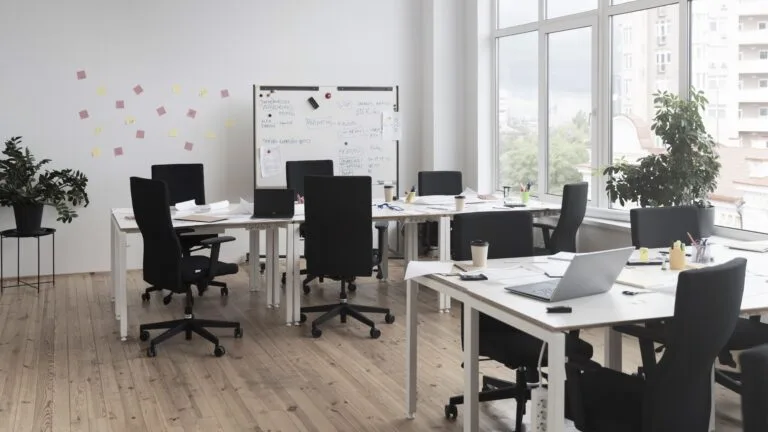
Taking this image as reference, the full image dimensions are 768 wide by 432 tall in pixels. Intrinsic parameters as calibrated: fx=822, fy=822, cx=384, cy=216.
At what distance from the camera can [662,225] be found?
4.51 m

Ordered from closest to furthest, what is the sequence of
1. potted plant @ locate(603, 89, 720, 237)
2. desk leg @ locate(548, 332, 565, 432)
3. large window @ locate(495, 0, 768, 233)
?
desk leg @ locate(548, 332, 565, 432) → potted plant @ locate(603, 89, 720, 237) → large window @ locate(495, 0, 768, 233)

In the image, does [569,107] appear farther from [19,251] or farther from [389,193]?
[19,251]

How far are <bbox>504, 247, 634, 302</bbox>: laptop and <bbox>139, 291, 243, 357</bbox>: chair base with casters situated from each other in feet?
8.08

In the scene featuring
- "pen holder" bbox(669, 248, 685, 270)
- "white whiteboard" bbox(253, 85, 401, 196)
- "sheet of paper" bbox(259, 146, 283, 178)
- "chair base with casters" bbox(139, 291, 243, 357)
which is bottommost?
"chair base with casters" bbox(139, 291, 243, 357)

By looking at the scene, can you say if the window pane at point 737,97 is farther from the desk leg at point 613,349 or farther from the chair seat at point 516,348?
the chair seat at point 516,348

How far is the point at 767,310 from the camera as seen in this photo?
9.83ft

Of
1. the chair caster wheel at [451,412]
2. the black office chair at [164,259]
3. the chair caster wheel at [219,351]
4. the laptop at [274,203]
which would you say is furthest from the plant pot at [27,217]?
the chair caster wheel at [451,412]

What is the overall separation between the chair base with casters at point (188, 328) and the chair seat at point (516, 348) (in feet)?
6.75

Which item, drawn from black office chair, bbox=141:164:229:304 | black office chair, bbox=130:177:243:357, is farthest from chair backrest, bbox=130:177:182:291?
black office chair, bbox=141:164:229:304

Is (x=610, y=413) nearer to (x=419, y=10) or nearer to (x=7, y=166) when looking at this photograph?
(x=7, y=166)

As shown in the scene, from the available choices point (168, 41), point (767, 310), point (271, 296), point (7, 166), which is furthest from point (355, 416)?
point (168, 41)

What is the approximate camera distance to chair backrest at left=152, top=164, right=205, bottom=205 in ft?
22.6

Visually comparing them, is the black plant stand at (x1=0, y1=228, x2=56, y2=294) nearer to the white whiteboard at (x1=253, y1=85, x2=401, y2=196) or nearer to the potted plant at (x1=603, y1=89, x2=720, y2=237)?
the white whiteboard at (x1=253, y1=85, x2=401, y2=196)

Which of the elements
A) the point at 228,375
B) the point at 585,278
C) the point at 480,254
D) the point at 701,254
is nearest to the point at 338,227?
the point at 228,375
